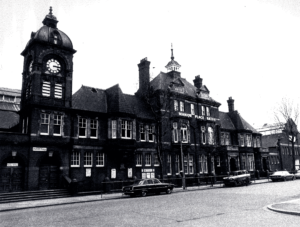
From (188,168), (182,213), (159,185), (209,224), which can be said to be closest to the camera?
(209,224)

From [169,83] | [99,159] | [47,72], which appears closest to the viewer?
[47,72]

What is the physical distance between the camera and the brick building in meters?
25.9

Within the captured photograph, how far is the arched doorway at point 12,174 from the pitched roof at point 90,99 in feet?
26.7

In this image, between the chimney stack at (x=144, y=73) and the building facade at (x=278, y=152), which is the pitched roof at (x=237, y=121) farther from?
the chimney stack at (x=144, y=73)

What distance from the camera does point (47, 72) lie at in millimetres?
28562

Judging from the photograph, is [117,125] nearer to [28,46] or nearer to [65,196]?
[65,196]

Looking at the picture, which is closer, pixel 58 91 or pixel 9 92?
pixel 58 91

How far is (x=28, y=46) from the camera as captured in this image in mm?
29578

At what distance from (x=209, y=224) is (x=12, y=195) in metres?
19.2

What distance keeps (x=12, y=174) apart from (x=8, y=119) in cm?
1004

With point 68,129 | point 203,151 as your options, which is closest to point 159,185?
point 68,129

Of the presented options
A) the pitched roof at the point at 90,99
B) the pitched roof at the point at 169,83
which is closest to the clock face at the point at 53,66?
the pitched roof at the point at 90,99

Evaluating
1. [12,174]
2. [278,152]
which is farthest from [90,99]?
[278,152]

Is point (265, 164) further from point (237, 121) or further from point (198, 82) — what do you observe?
point (198, 82)
